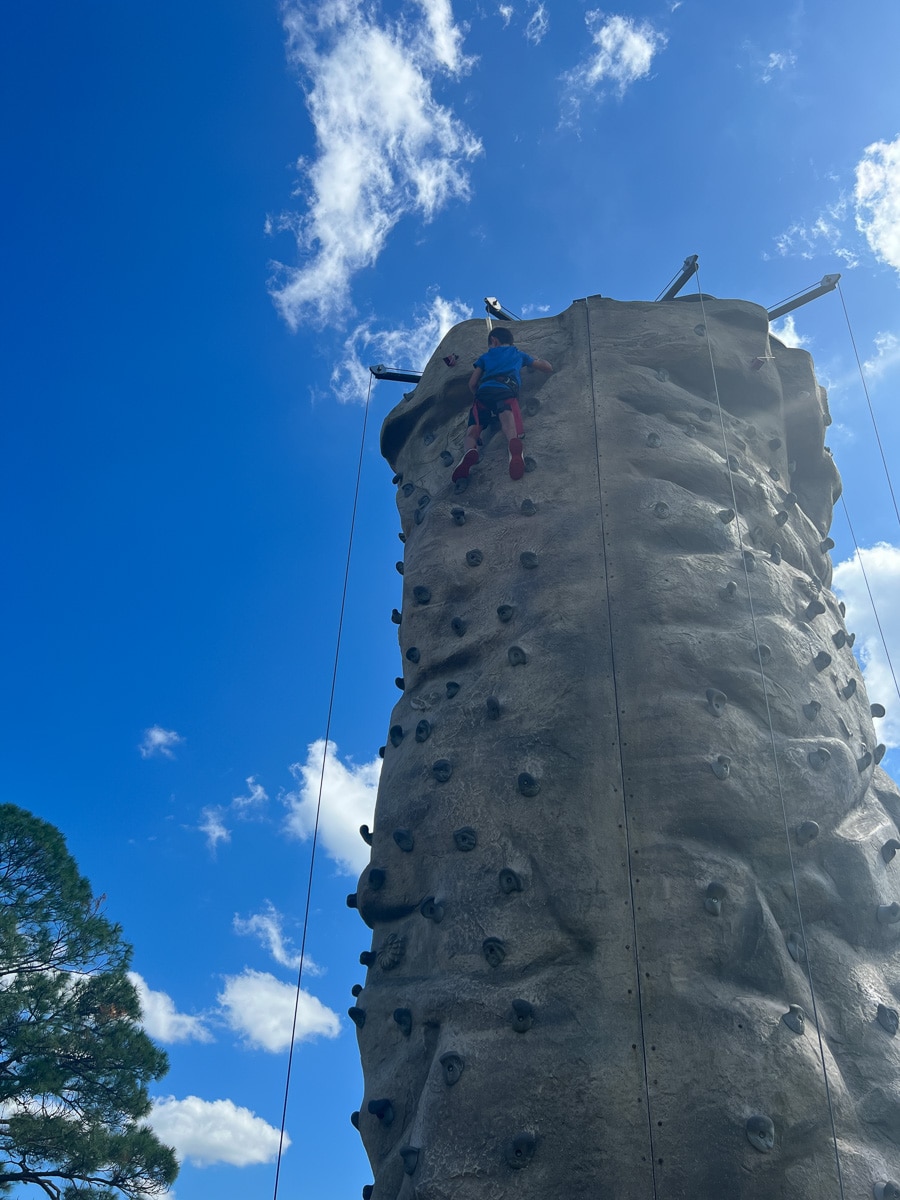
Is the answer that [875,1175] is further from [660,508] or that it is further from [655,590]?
[660,508]

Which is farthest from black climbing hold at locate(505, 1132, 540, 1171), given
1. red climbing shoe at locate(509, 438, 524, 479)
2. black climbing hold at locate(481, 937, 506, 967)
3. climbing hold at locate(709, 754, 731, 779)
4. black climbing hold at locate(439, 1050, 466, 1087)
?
red climbing shoe at locate(509, 438, 524, 479)

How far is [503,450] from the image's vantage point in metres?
7.57

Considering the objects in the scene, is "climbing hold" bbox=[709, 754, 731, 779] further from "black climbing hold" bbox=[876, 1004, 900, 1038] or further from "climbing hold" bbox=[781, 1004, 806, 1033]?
"black climbing hold" bbox=[876, 1004, 900, 1038]

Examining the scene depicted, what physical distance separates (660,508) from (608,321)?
2.10 m

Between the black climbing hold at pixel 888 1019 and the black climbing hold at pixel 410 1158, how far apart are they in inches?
92.6

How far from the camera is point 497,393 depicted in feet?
24.4

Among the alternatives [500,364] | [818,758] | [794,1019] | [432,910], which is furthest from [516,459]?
[794,1019]

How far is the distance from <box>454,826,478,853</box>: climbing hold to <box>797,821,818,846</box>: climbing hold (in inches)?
69.2

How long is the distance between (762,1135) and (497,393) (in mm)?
5146

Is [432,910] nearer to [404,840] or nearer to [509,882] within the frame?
[509,882]

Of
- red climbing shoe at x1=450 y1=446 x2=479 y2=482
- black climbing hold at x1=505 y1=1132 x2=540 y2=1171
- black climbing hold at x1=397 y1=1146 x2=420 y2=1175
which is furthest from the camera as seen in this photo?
red climbing shoe at x1=450 y1=446 x2=479 y2=482

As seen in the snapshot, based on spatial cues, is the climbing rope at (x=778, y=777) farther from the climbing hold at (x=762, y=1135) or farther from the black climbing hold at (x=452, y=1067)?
the black climbing hold at (x=452, y=1067)

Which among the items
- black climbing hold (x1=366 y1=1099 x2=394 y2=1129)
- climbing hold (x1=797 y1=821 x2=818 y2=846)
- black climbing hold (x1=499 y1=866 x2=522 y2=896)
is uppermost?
climbing hold (x1=797 y1=821 x2=818 y2=846)

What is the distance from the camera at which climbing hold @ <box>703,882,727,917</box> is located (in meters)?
4.85
